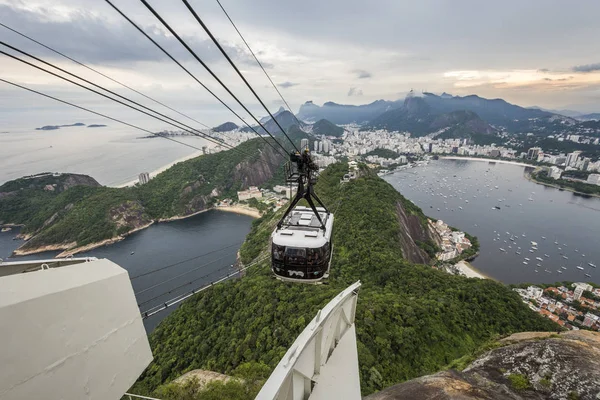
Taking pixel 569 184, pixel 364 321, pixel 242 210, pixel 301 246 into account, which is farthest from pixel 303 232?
pixel 569 184

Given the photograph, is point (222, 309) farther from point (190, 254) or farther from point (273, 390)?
point (190, 254)

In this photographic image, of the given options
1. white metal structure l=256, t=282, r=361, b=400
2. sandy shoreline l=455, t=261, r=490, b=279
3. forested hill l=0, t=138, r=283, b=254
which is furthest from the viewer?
forested hill l=0, t=138, r=283, b=254

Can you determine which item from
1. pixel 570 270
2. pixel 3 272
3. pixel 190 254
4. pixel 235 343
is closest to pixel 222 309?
pixel 235 343

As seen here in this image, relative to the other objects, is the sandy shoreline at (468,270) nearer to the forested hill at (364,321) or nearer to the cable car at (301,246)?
the forested hill at (364,321)

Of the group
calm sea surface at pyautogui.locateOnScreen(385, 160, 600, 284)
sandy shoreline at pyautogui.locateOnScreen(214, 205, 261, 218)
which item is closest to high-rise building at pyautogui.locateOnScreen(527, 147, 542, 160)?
calm sea surface at pyautogui.locateOnScreen(385, 160, 600, 284)

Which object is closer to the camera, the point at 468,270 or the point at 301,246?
the point at 301,246

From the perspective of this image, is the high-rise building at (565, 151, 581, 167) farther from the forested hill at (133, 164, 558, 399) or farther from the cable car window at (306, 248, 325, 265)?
the cable car window at (306, 248, 325, 265)

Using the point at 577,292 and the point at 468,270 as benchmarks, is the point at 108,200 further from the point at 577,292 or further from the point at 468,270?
the point at 577,292
